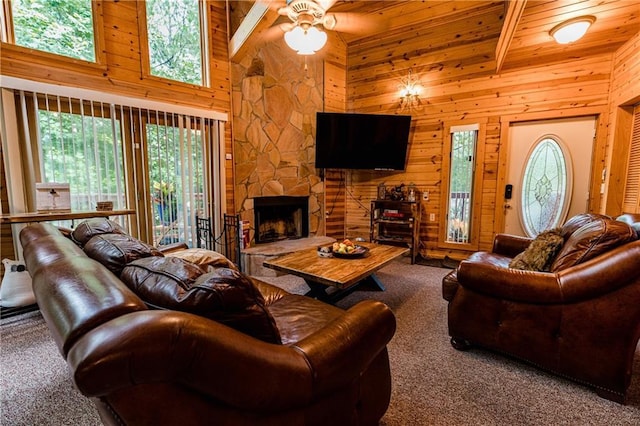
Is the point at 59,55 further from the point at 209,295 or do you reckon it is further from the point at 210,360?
the point at 210,360

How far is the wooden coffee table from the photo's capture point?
7.89ft

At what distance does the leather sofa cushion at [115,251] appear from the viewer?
134 cm

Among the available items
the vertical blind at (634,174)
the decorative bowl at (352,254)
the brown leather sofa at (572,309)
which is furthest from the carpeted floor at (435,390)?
the vertical blind at (634,174)

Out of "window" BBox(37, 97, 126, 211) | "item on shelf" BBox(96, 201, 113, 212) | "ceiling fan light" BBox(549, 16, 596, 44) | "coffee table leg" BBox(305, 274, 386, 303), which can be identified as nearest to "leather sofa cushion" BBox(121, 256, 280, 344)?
"coffee table leg" BBox(305, 274, 386, 303)

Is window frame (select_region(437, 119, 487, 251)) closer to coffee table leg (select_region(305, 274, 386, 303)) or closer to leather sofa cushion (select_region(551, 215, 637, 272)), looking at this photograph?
coffee table leg (select_region(305, 274, 386, 303))

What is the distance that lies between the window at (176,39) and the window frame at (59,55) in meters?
0.50

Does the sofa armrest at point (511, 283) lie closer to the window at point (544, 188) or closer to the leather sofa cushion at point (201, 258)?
the leather sofa cushion at point (201, 258)

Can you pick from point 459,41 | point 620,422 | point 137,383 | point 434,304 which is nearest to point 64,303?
point 137,383

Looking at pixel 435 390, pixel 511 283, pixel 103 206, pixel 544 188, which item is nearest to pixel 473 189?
pixel 544 188

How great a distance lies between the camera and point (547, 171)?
3992 mm

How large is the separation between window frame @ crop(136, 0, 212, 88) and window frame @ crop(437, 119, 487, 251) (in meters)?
3.59

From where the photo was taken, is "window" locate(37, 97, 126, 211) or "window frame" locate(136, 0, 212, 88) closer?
"window" locate(37, 97, 126, 211)

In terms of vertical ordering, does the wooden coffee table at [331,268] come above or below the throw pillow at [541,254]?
below

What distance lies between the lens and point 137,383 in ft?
2.19
